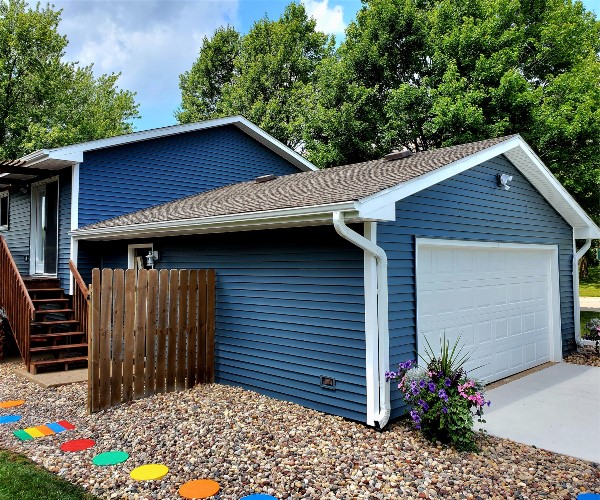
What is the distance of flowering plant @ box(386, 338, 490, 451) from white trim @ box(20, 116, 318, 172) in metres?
7.67

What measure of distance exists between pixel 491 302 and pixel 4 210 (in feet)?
41.5

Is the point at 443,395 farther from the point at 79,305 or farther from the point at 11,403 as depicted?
the point at 79,305

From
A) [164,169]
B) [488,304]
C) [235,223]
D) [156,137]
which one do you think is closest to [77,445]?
[235,223]

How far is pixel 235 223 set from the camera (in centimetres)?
598

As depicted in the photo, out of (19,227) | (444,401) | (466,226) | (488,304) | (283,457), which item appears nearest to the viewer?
(283,457)

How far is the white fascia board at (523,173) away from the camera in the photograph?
495 centimetres

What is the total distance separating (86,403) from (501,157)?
7.09 m

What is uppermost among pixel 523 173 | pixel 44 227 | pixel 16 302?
pixel 523 173

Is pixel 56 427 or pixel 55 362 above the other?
pixel 55 362

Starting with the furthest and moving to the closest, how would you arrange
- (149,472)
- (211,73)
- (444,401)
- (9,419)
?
(211,73), (9,419), (444,401), (149,472)

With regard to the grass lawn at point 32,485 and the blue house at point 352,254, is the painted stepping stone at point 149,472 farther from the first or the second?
the blue house at point 352,254

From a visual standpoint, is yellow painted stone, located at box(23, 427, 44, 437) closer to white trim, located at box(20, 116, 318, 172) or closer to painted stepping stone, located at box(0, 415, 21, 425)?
painted stepping stone, located at box(0, 415, 21, 425)

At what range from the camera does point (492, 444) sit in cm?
470

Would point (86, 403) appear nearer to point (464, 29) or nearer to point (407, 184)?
point (407, 184)
